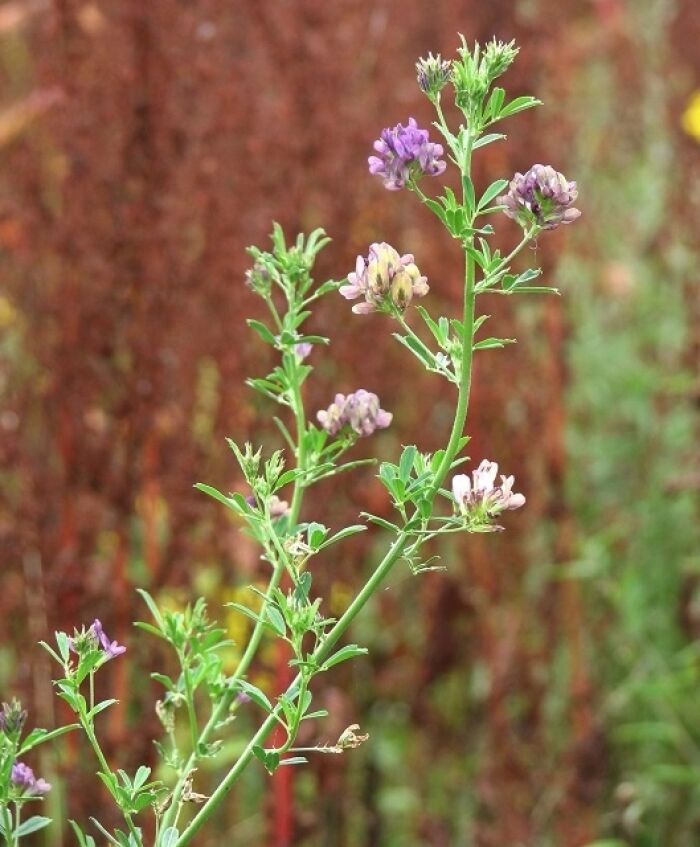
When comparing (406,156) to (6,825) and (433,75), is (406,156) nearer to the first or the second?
(433,75)

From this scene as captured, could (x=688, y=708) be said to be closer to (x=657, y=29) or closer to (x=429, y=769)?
(x=429, y=769)

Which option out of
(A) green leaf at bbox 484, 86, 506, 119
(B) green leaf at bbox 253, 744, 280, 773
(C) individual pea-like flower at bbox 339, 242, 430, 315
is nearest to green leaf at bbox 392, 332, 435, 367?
(C) individual pea-like flower at bbox 339, 242, 430, 315

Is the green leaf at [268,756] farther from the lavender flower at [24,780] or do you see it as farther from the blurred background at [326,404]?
the blurred background at [326,404]

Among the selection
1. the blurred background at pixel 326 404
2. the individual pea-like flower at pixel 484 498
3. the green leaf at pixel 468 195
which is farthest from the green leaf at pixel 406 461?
the blurred background at pixel 326 404

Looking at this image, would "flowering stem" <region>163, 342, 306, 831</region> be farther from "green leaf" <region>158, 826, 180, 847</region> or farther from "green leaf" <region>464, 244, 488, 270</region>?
"green leaf" <region>464, 244, 488, 270</region>

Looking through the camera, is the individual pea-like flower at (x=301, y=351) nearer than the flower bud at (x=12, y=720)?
No

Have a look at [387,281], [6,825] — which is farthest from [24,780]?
[387,281]
